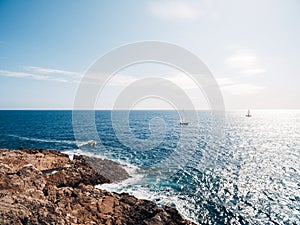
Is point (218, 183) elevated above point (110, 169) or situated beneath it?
situated beneath

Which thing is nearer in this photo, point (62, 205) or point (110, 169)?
point (62, 205)

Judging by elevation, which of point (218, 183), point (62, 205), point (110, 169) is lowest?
point (218, 183)

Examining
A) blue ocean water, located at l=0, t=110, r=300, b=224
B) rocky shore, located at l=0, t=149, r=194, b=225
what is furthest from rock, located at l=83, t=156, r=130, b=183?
rocky shore, located at l=0, t=149, r=194, b=225

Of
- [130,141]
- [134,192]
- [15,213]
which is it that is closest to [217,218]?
[134,192]

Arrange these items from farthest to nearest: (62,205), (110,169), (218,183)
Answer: (110,169)
(218,183)
(62,205)

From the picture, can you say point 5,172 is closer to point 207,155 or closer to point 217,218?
point 217,218

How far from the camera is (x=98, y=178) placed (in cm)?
3650

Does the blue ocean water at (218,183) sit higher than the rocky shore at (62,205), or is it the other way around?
the rocky shore at (62,205)

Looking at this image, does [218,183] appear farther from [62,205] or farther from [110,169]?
[62,205]

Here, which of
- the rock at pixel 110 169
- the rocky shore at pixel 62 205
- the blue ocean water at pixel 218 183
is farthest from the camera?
the rock at pixel 110 169

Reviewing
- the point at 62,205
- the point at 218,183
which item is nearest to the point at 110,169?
the point at 62,205

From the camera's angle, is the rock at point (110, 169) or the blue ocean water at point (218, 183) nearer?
the blue ocean water at point (218, 183)

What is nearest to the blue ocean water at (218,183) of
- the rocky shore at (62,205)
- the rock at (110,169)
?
the rock at (110,169)

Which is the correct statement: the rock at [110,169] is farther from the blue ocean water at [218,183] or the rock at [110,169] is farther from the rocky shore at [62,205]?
the rocky shore at [62,205]
